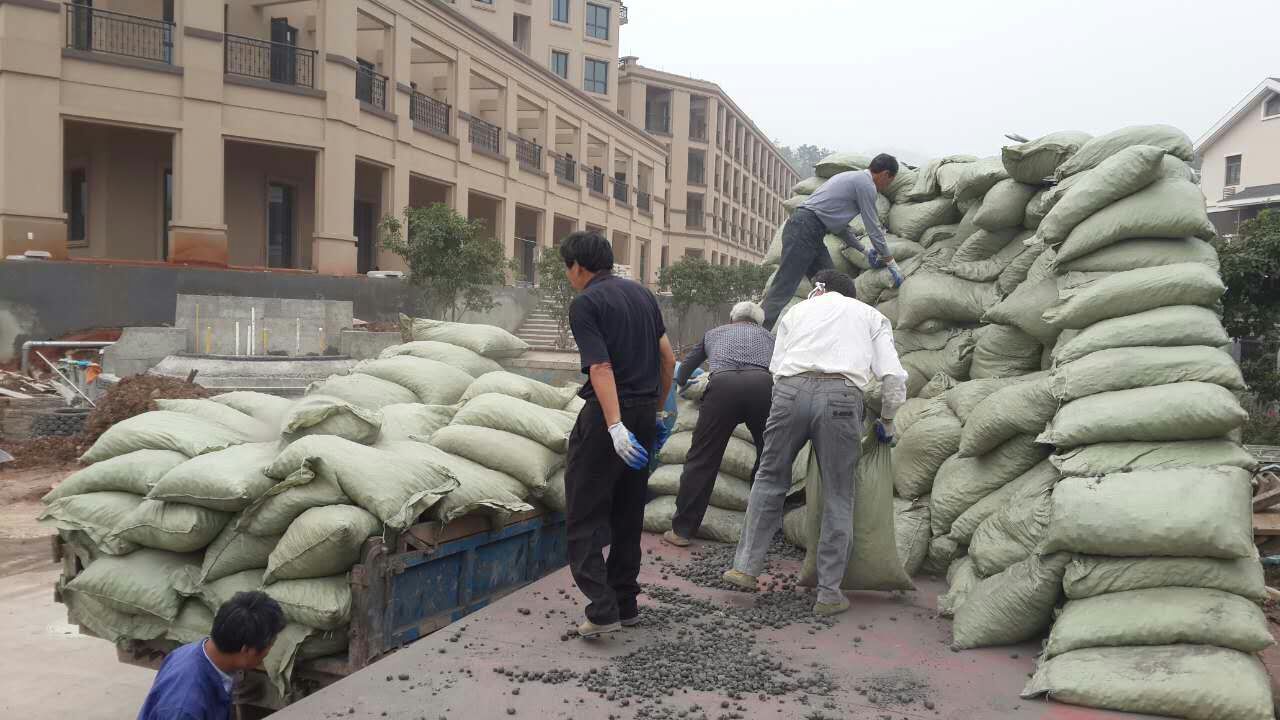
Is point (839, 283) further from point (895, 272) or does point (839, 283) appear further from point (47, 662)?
point (47, 662)

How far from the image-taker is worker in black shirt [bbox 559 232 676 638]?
3.32 metres

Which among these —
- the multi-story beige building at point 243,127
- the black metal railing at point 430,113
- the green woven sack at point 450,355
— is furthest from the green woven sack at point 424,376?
the black metal railing at point 430,113

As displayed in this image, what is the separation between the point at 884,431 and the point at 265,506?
8.49ft

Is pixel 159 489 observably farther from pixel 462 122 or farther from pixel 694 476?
pixel 462 122

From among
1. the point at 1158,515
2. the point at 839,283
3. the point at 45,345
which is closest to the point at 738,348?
the point at 839,283

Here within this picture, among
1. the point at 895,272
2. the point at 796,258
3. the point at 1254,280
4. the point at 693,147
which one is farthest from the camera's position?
the point at 693,147

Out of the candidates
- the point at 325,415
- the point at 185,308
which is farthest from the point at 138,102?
the point at 325,415

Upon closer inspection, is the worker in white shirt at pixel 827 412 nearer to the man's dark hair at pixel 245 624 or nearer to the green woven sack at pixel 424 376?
the man's dark hair at pixel 245 624

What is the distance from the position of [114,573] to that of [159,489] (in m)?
0.43

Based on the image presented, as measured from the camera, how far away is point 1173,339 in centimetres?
360

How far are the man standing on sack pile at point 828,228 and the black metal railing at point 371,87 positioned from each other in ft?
49.0

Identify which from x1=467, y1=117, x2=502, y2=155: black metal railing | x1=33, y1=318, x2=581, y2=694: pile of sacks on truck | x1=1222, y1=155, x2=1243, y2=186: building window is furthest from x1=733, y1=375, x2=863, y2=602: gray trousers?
x1=1222, y1=155, x2=1243, y2=186: building window

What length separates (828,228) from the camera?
5.75 m

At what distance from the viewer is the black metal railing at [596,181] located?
30.2 meters
